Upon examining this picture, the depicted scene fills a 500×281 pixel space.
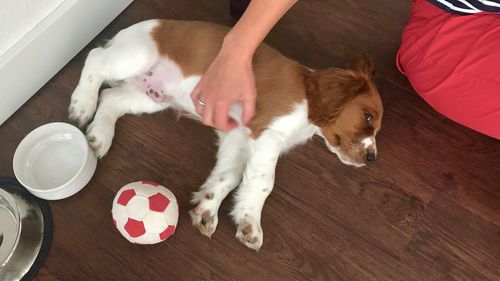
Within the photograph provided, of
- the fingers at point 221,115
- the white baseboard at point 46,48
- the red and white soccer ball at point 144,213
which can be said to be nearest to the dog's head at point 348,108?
the fingers at point 221,115

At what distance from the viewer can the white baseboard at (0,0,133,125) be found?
6.31 feet

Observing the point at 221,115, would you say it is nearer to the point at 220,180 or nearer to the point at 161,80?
the point at 220,180

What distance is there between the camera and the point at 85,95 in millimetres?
2023

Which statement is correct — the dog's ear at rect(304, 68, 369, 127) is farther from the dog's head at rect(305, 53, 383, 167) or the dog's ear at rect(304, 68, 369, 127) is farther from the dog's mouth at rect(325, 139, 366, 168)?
the dog's mouth at rect(325, 139, 366, 168)

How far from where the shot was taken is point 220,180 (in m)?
1.92

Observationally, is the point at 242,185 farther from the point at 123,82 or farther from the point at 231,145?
the point at 123,82

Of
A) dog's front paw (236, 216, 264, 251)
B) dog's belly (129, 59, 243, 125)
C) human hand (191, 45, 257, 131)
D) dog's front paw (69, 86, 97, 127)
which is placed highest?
human hand (191, 45, 257, 131)

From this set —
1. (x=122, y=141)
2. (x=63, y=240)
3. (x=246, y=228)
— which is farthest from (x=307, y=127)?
(x=63, y=240)

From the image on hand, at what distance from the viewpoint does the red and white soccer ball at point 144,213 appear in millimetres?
1706

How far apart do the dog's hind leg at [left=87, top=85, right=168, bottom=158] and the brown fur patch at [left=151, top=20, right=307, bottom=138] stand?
26 centimetres

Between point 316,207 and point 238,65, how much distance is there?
81 centimetres

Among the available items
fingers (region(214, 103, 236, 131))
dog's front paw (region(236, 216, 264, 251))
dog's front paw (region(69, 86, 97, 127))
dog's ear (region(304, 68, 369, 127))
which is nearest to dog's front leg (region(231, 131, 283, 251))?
dog's front paw (region(236, 216, 264, 251))

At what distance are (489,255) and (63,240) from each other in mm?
1769

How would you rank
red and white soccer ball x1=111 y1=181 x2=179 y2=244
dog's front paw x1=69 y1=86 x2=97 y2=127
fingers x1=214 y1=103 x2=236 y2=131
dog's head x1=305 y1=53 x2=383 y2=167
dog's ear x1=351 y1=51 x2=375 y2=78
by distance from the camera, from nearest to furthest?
fingers x1=214 y1=103 x2=236 y2=131 → red and white soccer ball x1=111 y1=181 x2=179 y2=244 → dog's head x1=305 y1=53 x2=383 y2=167 → dog's ear x1=351 y1=51 x2=375 y2=78 → dog's front paw x1=69 y1=86 x2=97 y2=127
